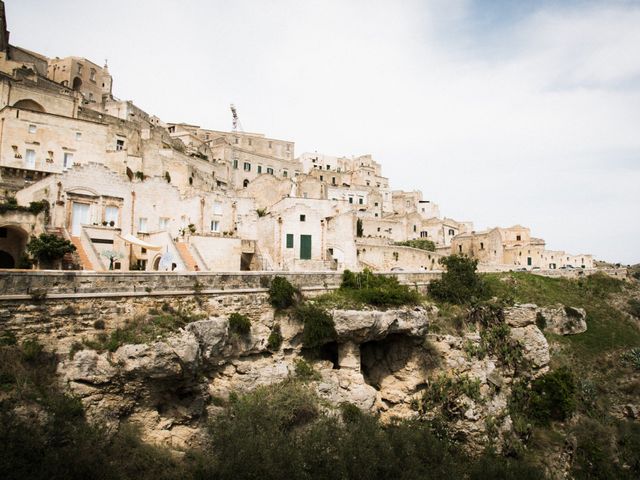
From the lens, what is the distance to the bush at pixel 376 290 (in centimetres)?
2219

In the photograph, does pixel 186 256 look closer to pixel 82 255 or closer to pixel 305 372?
pixel 82 255

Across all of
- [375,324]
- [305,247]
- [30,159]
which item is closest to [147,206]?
[30,159]

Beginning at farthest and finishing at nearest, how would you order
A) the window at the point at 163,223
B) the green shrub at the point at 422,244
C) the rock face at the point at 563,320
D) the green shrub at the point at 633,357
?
the green shrub at the point at 422,244
the rock face at the point at 563,320
the window at the point at 163,223
the green shrub at the point at 633,357

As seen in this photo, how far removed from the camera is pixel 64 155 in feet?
101

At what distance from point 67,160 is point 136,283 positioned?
63.7 feet

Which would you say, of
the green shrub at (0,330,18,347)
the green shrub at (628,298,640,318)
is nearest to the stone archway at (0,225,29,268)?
the green shrub at (0,330,18,347)

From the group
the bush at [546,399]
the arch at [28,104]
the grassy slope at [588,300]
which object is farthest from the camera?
the arch at [28,104]

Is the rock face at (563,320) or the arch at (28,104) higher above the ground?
the arch at (28,104)

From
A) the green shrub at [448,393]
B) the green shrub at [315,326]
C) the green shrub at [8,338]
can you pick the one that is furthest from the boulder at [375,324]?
the green shrub at [8,338]

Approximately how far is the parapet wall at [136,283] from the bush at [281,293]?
0.39 metres

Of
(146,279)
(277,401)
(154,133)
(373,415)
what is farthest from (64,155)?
(373,415)

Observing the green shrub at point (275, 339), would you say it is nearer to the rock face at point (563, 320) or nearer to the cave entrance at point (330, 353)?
the cave entrance at point (330, 353)

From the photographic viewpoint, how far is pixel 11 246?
23.8m

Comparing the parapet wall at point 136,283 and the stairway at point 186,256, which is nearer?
the parapet wall at point 136,283
